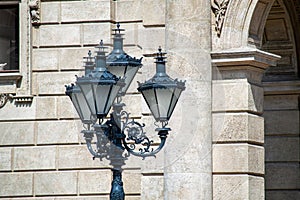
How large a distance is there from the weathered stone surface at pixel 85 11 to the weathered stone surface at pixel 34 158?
211cm

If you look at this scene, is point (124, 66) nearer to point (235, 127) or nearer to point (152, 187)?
point (235, 127)

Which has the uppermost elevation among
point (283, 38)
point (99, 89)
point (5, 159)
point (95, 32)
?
point (283, 38)

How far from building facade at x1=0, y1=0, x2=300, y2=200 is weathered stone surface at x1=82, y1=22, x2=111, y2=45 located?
0.6 inches

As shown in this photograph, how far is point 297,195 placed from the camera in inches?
936

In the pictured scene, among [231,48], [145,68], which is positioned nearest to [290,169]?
[231,48]

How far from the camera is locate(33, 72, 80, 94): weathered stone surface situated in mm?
20984

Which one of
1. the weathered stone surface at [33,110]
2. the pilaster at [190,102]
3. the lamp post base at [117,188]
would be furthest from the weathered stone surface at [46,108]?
the lamp post base at [117,188]

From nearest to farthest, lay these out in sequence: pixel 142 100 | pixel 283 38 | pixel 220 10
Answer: pixel 220 10
pixel 142 100
pixel 283 38

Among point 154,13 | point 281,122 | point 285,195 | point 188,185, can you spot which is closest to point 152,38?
point 154,13

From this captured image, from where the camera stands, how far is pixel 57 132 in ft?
68.8

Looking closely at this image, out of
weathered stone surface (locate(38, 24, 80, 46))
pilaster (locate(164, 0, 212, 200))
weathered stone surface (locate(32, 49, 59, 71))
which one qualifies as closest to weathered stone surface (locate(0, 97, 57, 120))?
weathered stone surface (locate(32, 49, 59, 71))

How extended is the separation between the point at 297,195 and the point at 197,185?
4.32m

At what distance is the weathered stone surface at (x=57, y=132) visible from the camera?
20.9 meters

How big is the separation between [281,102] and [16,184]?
18.0 ft
